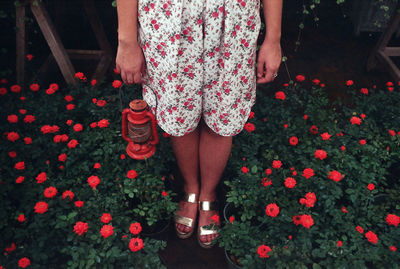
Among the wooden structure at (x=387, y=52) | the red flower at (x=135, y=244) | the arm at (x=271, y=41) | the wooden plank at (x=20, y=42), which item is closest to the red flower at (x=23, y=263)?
the red flower at (x=135, y=244)

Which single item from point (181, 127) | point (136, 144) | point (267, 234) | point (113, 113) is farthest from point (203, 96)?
point (113, 113)

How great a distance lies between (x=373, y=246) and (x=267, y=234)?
460 mm

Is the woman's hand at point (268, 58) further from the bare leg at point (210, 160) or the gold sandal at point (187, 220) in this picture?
the gold sandal at point (187, 220)

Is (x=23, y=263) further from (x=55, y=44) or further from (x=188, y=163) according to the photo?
(x=55, y=44)

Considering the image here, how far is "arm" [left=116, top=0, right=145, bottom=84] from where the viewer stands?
1.11 m

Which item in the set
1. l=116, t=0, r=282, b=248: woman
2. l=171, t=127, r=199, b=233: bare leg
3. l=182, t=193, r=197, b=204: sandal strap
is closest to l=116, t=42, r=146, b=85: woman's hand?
l=116, t=0, r=282, b=248: woman

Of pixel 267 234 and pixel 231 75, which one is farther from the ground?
pixel 231 75

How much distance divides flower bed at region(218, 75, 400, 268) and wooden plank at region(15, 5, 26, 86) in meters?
1.56

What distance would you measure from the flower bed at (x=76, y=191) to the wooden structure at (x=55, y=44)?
0.21 meters

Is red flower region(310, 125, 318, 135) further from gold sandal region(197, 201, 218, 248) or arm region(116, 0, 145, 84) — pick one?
arm region(116, 0, 145, 84)

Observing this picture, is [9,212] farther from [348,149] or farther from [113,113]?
[348,149]

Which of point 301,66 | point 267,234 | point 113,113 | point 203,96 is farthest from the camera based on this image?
point 301,66

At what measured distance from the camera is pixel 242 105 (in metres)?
1.36

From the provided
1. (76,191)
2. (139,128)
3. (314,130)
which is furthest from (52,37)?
(314,130)
